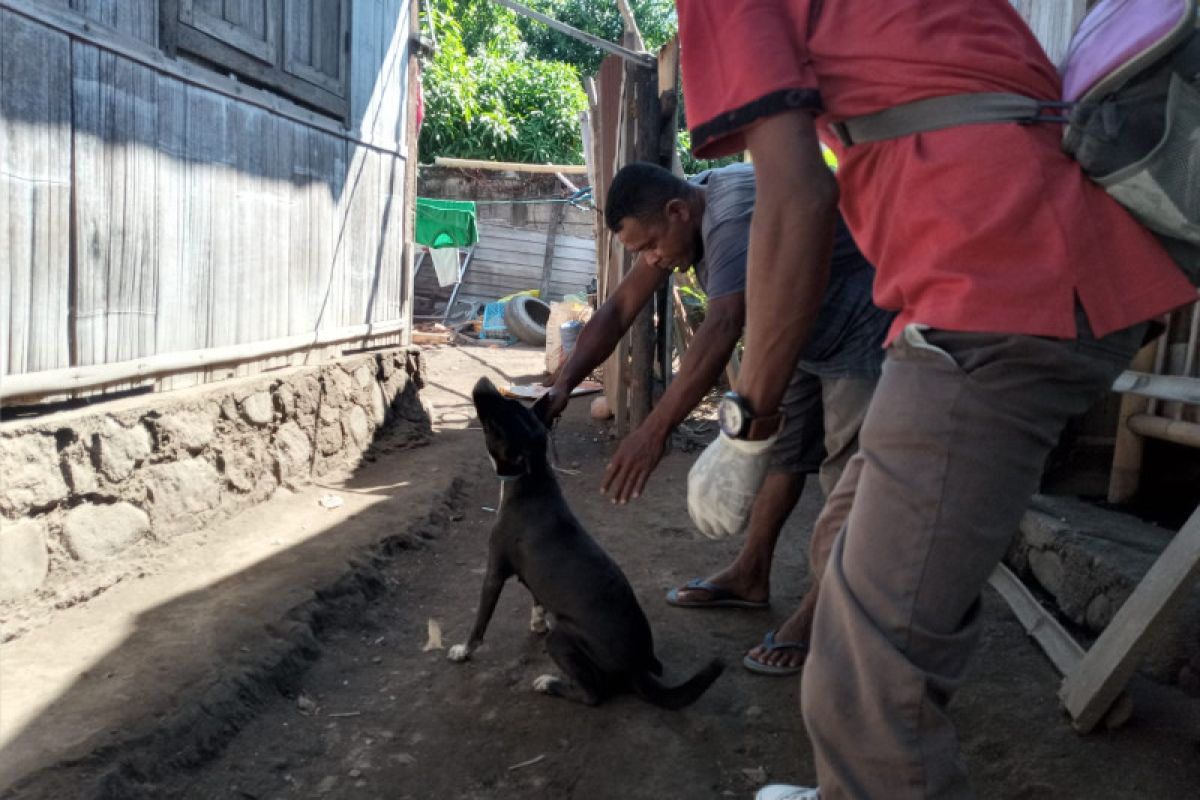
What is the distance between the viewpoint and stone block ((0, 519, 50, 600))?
3.34 m

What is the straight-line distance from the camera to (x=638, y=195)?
3367 mm

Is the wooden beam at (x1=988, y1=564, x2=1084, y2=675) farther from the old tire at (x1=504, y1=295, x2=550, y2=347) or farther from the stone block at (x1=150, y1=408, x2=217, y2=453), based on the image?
the old tire at (x1=504, y1=295, x2=550, y2=347)

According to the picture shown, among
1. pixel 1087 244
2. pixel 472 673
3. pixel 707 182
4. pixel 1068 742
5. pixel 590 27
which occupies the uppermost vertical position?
pixel 590 27

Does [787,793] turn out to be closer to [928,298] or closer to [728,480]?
[728,480]

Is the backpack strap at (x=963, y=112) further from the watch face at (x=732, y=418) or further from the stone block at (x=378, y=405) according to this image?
the stone block at (x=378, y=405)

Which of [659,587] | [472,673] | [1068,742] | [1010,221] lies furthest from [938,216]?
[659,587]

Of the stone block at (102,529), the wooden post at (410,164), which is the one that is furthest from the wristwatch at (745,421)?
the wooden post at (410,164)

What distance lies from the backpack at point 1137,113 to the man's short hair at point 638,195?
1.94 metres

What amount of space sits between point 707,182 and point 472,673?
205 centimetres

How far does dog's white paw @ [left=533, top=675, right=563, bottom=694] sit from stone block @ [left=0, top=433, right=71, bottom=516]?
6.59 feet

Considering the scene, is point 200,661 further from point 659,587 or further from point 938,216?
point 938,216

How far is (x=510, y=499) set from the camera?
3.38 metres

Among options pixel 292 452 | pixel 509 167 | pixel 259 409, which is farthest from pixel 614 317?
pixel 509 167

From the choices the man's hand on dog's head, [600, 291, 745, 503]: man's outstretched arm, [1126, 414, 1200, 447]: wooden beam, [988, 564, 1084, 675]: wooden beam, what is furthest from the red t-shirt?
[1126, 414, 1200, 447]: wooden beam
